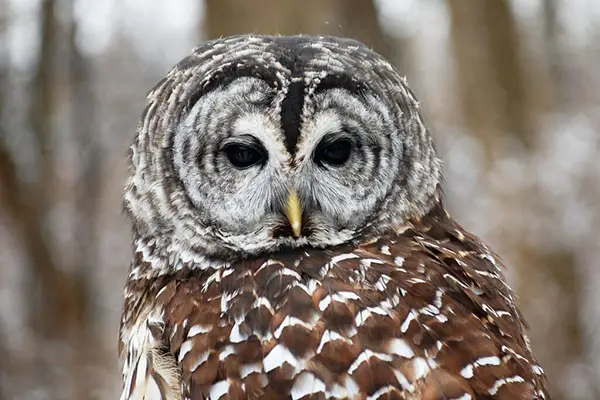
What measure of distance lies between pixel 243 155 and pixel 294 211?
0.29 metres

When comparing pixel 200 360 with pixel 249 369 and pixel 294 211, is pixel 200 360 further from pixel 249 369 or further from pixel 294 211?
pixel 294 211

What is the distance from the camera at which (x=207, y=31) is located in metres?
6.66

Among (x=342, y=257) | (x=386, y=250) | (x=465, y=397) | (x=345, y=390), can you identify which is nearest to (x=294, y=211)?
(x=342, y=257)

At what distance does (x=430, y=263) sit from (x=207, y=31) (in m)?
3.93

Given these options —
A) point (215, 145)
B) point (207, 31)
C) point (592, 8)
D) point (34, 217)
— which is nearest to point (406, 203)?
point (215, 145)

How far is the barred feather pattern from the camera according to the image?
9.12 feet

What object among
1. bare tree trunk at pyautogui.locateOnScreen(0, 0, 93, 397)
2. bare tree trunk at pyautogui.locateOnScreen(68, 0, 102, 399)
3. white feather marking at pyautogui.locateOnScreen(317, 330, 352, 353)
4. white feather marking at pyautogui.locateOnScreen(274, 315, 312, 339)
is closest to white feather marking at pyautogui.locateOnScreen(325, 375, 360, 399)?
white feather marking at pyautogui.locateOnScreen(317, 330, 352, 353)

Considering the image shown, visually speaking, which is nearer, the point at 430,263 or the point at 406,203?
the point at 430,263

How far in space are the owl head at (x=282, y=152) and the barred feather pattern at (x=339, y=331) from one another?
12 cm

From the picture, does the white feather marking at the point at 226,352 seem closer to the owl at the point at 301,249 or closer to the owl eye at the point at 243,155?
the owl at the point at 301,249

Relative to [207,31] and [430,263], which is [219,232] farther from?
[207,31]

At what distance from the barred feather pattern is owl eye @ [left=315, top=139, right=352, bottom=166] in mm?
338

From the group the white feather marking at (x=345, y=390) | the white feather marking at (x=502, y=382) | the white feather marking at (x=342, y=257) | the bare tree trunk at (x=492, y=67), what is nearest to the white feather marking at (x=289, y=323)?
the white feather marking at (x=345, y=390)

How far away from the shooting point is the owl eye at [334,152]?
331cm
